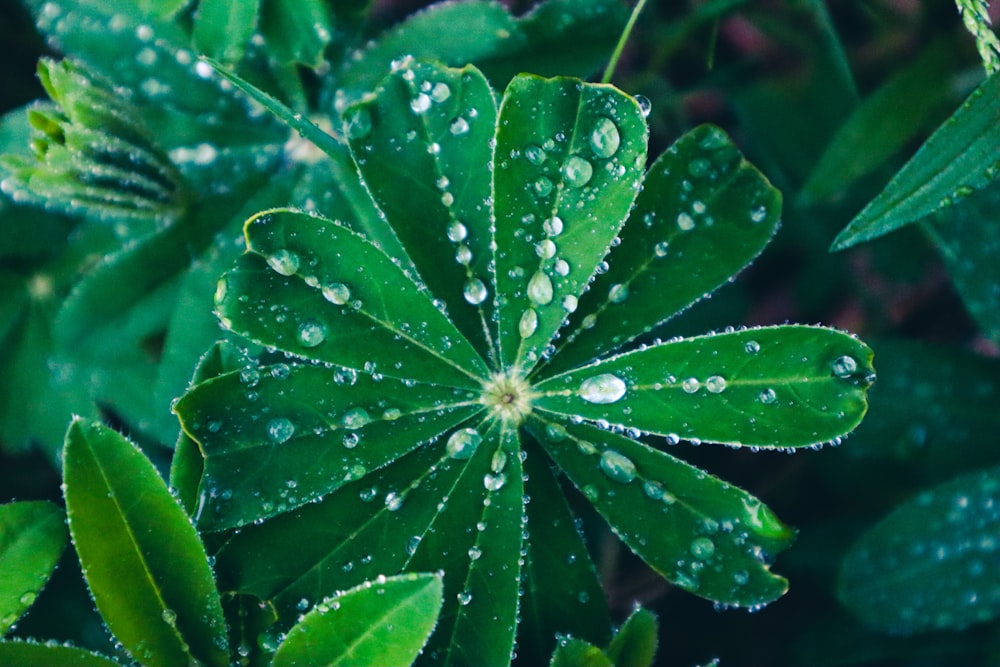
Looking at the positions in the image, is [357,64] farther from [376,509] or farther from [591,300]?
[376,509]

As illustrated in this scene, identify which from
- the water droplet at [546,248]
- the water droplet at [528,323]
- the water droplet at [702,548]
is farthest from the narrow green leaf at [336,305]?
the water droplet at [702,548]

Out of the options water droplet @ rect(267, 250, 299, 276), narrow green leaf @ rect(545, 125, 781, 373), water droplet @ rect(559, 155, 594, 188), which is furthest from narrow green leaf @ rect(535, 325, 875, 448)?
water droplet @ rect(267, 250, 299, 276)

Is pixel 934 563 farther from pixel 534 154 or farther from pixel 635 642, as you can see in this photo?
pixel 534 154

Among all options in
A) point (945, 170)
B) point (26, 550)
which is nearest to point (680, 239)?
point (945, 170)

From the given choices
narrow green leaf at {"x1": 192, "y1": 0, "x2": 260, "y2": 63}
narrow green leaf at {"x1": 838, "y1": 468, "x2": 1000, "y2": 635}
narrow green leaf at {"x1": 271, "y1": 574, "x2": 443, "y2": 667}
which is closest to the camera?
narrow green leaf at {"x1": 271, "y1": 574, "x2": 443, "y2": 667}

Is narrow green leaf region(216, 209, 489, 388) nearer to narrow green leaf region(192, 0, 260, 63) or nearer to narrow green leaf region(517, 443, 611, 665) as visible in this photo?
narrow green leaf region(517, 443, 611, 665)

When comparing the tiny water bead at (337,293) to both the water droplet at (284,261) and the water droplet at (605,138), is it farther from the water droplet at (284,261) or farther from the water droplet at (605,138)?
the water droplet at (605,138)
